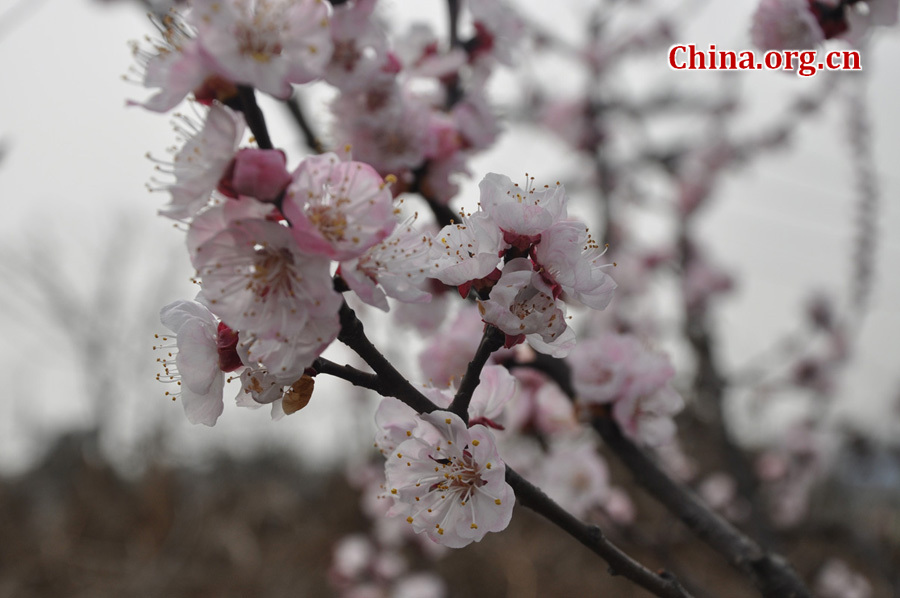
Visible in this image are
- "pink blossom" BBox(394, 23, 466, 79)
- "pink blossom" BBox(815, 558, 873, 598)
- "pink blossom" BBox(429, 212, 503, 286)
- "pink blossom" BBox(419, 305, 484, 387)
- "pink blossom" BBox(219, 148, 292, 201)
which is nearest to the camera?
"pink blossom" BBox(219, 148, 292, 201)

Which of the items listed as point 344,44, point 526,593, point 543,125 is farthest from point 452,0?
point 526,593

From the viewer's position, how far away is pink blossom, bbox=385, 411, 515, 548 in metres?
0.68

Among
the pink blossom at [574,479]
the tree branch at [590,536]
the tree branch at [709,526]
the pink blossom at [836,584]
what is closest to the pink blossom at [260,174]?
the tree branch at [590,536]

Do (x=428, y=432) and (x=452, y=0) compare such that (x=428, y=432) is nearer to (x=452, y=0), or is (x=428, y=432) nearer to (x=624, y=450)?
(x=624, y=450)

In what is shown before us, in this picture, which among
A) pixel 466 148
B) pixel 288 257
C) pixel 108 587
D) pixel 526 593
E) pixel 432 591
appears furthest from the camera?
pixel 526 593

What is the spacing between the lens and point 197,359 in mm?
708

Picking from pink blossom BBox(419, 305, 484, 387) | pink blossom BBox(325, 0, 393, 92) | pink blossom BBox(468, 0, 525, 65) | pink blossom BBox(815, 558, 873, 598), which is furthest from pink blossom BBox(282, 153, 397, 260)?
pink blossom BBox(815, 558, 873, 598)

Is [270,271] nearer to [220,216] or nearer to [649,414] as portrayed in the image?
[220,216]

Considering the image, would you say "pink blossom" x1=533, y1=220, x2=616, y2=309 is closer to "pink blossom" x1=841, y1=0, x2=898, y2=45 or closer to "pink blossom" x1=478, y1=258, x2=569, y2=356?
"pink blossom" x1=478, y1=258, x2=569, y2=356

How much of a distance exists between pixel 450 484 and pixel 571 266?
0.31 metres

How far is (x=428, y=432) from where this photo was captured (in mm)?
728

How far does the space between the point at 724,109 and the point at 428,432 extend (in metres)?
Result: 5.61

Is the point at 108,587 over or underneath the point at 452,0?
underneath

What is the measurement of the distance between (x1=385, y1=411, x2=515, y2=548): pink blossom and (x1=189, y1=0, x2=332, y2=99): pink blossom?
0.44m
